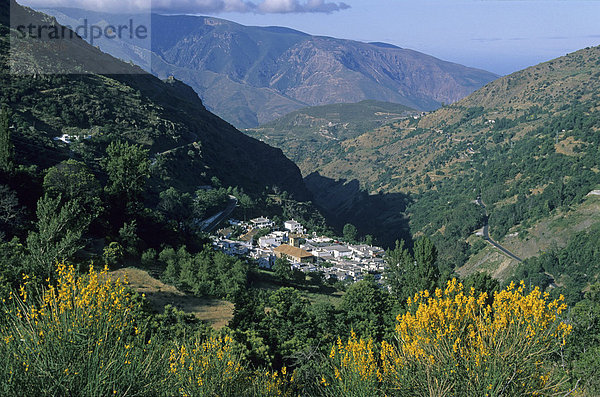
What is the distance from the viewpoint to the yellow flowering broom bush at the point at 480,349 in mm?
8039

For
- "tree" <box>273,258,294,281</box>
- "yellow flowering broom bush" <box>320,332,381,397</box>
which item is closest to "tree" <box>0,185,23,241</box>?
"tree" <box>273,258,294,281</box>

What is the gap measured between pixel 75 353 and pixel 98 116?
58.4 meters

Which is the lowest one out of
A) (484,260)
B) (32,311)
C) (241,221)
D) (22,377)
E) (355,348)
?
(484,260)

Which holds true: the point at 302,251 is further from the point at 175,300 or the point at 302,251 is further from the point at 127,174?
the point at 175,300

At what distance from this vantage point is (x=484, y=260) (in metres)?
68.0

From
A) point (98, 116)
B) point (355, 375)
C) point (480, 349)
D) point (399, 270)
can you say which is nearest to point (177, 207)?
point (98, 116)

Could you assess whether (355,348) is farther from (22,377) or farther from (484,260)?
(484,260)

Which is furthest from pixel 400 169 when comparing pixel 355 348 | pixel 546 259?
pixel 355 348

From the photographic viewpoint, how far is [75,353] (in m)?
6.98

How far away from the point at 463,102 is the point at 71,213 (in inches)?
6038

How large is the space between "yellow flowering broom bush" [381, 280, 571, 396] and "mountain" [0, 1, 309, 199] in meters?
37.3

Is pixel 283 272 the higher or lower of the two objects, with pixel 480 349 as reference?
lower

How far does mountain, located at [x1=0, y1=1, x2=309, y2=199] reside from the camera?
49.8m

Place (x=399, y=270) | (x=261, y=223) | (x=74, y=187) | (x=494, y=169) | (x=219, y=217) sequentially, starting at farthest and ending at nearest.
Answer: (x=494, y=169)
(x=261, y=223)
(x=219, y=217)
(x=399, y=270)
(x=74, y=187)
